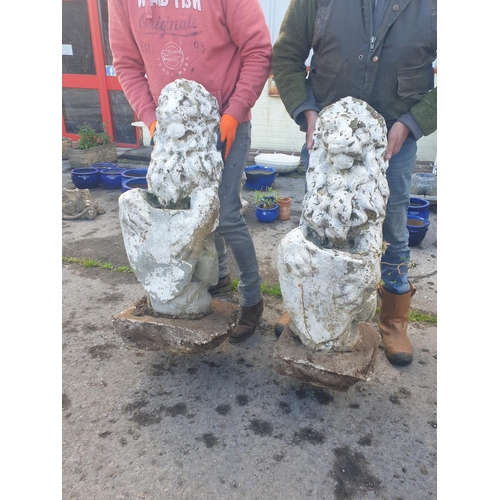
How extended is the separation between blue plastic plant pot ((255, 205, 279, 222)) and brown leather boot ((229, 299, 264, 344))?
6.21 ft

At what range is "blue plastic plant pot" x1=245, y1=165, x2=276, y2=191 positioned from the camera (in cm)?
517

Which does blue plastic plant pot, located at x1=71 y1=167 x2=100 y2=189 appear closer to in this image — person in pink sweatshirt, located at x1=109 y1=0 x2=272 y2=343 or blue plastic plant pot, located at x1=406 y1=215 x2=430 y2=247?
person in pink sweatshirt, located at x1=109 y1=0 x2=272 y2=343

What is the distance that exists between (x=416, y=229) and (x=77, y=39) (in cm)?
675

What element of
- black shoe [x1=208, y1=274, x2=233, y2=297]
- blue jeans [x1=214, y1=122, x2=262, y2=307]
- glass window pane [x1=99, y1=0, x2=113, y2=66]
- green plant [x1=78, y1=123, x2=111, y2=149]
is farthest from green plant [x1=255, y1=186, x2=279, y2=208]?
glass window pane [x1=99, y1=0, x2=113, y2=66]

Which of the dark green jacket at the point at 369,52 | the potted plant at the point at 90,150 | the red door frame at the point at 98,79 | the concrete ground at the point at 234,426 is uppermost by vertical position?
the red door frame at the point at 98,79

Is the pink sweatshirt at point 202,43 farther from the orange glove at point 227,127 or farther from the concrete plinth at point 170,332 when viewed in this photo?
the concrete plinth at point 170,332

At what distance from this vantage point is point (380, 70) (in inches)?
77.2

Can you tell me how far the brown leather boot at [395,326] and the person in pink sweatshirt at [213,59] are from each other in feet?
2.69

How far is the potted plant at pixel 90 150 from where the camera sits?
622 cm

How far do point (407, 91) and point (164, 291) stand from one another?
4.99ft

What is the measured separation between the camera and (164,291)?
2.03 m

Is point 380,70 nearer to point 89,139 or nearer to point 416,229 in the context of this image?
point 416,229

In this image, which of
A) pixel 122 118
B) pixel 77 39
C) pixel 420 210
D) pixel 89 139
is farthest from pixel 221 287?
pixel 77 39

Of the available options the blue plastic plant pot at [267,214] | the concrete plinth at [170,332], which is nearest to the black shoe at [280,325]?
the concrete plinth at [170,332]
